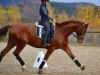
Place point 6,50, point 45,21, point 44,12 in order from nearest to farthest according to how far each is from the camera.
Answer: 1. point 44,12
2. point 45,21
3. point 6,50

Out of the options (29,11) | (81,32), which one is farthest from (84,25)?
(29,11)

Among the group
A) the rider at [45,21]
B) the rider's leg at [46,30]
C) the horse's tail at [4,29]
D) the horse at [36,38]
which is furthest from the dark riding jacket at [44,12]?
the horse's tail at [4,29]

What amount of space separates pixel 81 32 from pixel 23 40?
74.0 inches

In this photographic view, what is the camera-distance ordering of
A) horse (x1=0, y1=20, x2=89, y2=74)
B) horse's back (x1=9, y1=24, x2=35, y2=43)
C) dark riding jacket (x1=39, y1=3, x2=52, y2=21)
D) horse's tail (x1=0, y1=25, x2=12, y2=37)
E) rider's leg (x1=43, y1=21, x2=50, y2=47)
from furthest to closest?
1. horse's tail (x1=0, y1=25, x2=12, y2=37)
2. horse's back (x1=9, y1=24, x2=35, y2=43)
3. horse (x1=0, y1=20, x2=89, y2=74)
4. rider's leg (x1=43, y1=21, x2=50, y2=47)
5. dark riding jacket (x1=39, y1=3, x2=52, y2=21)

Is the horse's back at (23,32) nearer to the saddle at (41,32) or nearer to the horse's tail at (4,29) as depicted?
the saddle at (41,32)

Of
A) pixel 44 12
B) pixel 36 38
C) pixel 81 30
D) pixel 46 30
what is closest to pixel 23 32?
pixel 36 38

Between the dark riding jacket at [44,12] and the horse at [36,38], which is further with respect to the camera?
the horse at [36,38]

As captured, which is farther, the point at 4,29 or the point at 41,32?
the point at 4,29

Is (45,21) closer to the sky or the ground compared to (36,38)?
closer to the sky

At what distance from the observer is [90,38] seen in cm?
2525

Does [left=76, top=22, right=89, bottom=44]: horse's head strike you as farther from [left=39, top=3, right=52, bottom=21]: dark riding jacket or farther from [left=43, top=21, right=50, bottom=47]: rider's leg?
[left=39, top=3, right=52, bottom=21]: dark riding jacket

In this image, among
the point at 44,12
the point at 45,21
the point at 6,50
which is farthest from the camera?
the point at 6,50

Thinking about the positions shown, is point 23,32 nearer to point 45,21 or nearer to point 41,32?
point 41,32

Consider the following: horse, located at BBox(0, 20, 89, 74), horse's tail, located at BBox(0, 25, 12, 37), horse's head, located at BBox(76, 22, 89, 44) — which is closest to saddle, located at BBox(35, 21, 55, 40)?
horse, located at BBox(0, 20, 89, 74)
